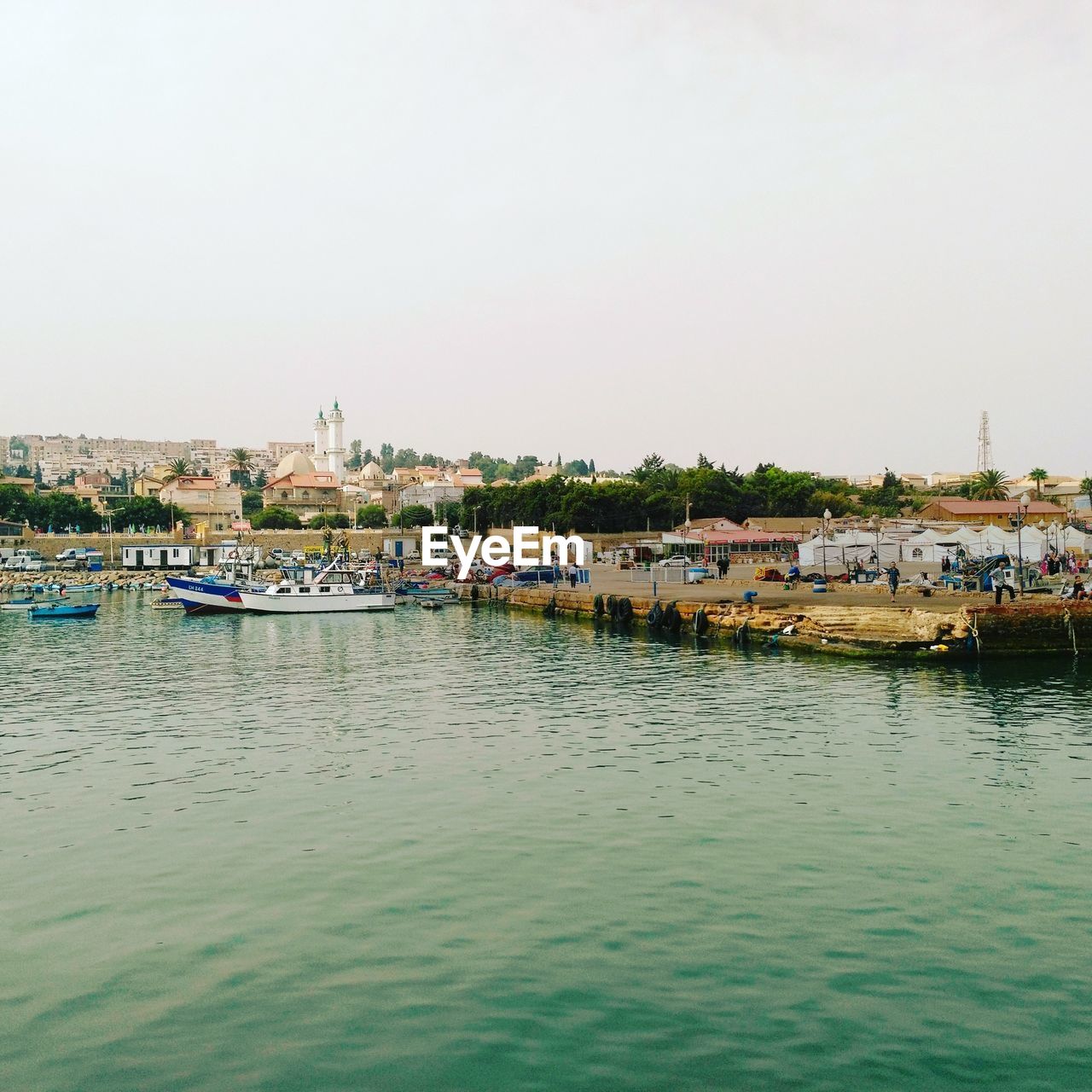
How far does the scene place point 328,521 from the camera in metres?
176

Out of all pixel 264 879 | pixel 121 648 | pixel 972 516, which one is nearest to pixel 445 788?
pixel 264 879

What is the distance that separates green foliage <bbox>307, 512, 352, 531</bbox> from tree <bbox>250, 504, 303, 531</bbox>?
308cm

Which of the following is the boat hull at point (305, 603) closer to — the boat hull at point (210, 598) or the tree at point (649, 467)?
the boat hull at point (210, 598)

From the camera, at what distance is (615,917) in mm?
12180

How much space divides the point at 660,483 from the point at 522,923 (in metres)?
124

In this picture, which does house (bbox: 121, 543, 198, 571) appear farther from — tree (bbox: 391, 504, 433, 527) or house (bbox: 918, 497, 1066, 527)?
house (bbox: 918, 497, 1066, 527)

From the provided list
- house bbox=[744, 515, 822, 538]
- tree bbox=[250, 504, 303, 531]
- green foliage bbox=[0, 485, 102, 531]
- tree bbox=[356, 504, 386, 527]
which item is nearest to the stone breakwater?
house bbox=[744, 515, 822, 538]

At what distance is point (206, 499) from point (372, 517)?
31.0 meters

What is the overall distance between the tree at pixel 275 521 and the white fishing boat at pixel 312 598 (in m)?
109

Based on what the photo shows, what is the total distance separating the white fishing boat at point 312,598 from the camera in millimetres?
64188

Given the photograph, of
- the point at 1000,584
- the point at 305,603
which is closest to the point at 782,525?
the point at 305,603

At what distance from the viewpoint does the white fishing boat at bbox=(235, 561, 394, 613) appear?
6419 centimetres

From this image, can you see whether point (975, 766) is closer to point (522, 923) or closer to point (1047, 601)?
point (522, 923)

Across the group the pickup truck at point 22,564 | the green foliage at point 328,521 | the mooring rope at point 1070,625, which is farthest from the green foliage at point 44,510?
the mooring rope at point 1070,625
